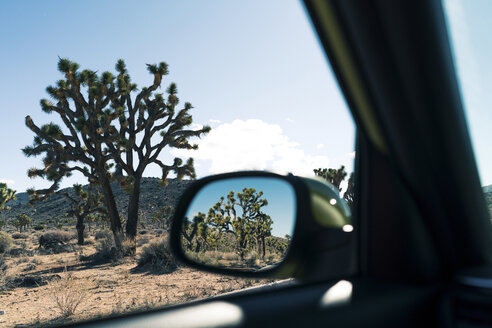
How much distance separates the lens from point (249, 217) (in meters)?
1.94

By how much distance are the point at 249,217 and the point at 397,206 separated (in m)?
0.69

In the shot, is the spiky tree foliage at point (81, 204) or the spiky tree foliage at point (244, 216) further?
the spiky tree foliage at point (81, 204)

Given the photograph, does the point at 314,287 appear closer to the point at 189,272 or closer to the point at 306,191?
the point at 306,191

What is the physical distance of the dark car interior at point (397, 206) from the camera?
131cm

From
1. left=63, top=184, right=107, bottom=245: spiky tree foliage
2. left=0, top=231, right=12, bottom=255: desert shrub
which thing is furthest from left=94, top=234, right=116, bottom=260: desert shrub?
left=63, top=184, right=107, bottom=245: spiky tree foliage

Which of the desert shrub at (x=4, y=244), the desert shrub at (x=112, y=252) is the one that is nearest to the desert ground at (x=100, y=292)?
the desert shrub at (x=112, y=252)

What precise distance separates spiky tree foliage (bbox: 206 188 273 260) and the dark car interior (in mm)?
334

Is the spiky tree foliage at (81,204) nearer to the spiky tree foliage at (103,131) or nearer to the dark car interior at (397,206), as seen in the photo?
the spiky tree foliage at (103,131)

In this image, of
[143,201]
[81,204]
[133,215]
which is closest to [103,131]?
[133,215]

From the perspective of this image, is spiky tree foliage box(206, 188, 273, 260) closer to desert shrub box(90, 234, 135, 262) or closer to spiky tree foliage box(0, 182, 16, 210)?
desert shrub box(90, 234, 135, 262)

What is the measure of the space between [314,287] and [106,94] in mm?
21876

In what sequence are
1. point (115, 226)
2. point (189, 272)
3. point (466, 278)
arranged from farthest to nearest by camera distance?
point (115, 226)
point (189, 272)
point (466, 278)

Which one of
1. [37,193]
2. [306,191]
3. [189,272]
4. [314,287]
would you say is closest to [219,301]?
[314,287]

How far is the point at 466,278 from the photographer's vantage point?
58.7 inches
